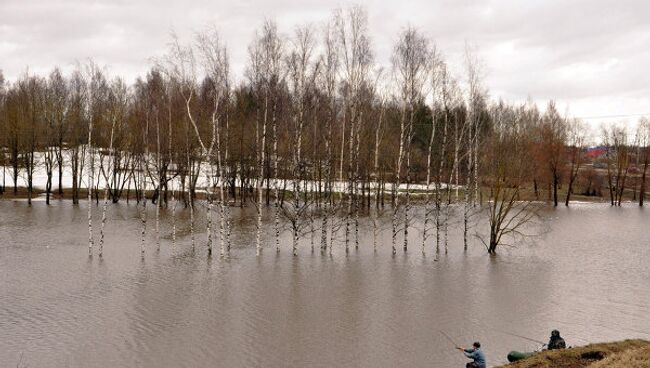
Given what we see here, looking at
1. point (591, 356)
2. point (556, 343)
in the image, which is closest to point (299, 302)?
point (556, 343)

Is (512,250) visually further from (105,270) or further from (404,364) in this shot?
(105,270)

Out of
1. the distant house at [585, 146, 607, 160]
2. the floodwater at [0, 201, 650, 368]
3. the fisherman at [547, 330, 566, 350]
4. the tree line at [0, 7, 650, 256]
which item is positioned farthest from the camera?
the distant house at [585, 146, 607, 160]

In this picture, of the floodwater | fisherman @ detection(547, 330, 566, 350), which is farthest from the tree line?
fisherman @ detection(547, 330, 566, 350)

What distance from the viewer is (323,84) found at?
39.0 m

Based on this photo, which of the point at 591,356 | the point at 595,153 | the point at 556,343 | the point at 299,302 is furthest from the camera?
the point at 595,153

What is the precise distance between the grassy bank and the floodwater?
95.8 inches

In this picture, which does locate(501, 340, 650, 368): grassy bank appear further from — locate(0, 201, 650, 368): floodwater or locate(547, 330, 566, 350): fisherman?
locate(0, 201, 650, 368): floodwater

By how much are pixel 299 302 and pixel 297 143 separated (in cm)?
1290

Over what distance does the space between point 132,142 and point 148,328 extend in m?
45.1

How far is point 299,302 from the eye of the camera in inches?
924

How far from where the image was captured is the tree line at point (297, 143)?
115ft

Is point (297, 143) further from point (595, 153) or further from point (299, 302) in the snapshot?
point (595, 153)

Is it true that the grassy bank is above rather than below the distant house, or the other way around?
below

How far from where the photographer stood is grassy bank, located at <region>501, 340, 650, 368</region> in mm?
13430
